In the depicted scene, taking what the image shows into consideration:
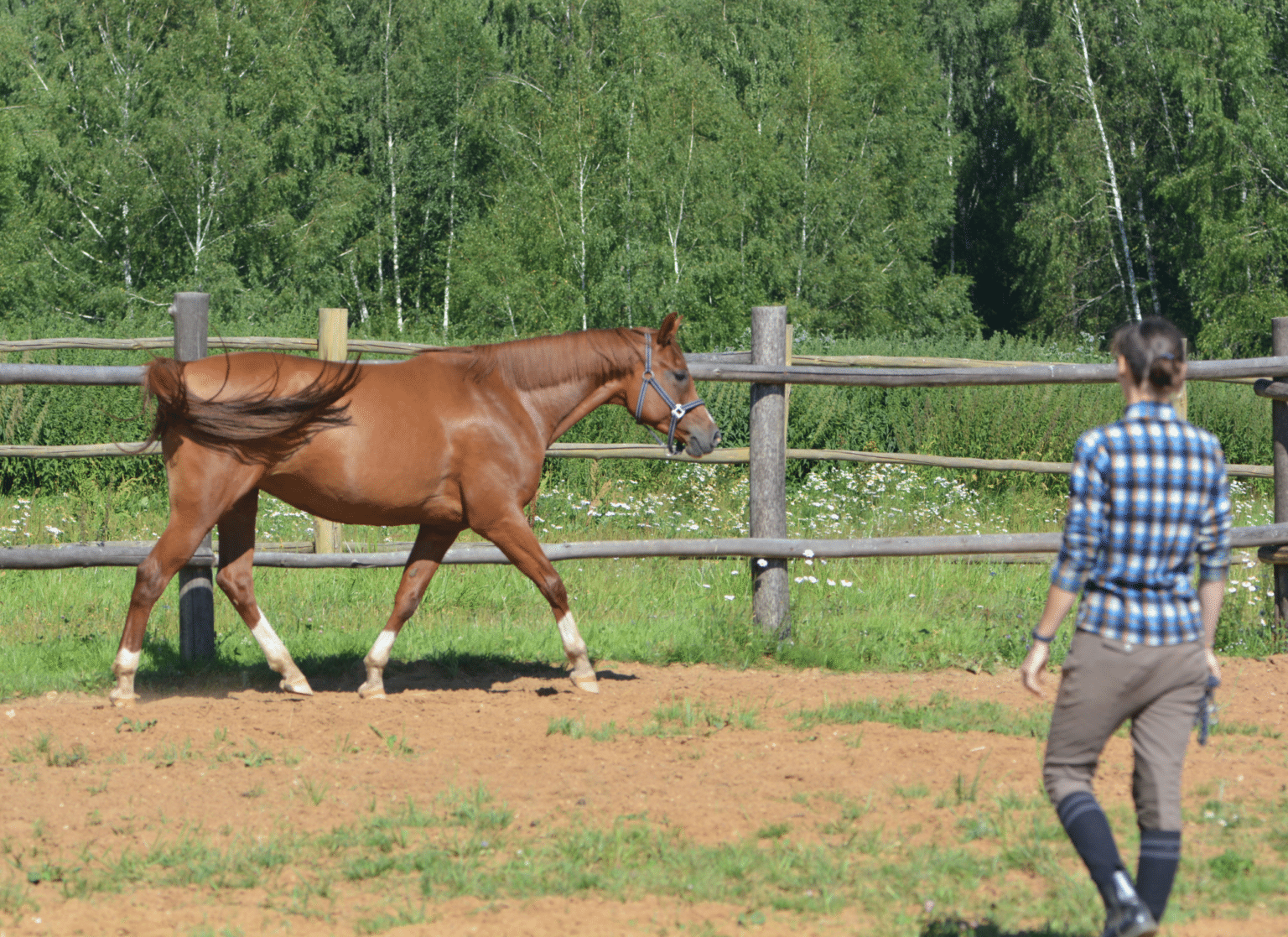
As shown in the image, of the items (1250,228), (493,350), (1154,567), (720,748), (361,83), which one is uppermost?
(361,83)

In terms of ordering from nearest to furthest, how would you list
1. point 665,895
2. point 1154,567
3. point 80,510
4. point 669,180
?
point 1154,567 < point 665,895 < point 80,510 < point 669,180

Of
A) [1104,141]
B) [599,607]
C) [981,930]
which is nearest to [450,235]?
[1104,141]

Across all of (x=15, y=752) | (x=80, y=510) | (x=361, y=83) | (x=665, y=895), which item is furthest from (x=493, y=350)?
(x=361, y=83)

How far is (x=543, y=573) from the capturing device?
588cm

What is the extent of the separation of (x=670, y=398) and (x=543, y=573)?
1.07 meters

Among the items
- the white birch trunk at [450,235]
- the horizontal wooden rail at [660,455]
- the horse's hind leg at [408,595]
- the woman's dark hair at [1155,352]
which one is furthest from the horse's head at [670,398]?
the white birch trunk at [450,235]

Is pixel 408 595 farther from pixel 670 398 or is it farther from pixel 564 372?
pixel 670 398

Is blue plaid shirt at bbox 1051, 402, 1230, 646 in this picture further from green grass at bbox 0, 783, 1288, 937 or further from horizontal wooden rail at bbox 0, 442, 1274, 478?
horizontal wooden rail at bbox 0, 442, 1274, 478

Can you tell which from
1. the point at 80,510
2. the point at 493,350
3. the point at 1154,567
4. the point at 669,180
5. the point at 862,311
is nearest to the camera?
the point at 1154,567

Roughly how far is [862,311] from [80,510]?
26.2 m

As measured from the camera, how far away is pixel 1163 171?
33.6 m

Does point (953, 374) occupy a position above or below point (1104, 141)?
below

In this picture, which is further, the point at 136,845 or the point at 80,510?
the point at 80,510

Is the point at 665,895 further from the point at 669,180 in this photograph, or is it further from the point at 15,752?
the point at 669,180
